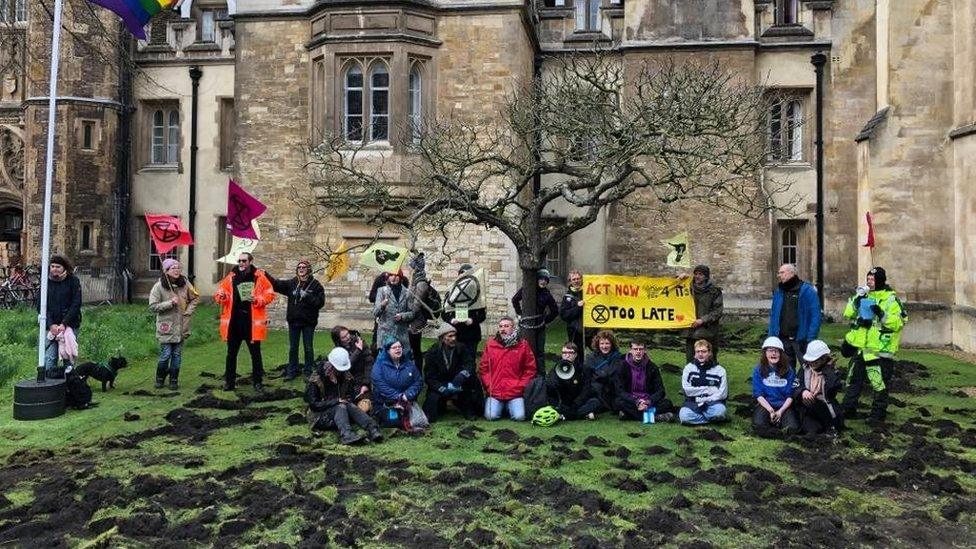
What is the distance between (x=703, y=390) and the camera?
8.70 meters

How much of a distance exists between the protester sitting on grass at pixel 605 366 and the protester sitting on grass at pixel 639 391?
89mm

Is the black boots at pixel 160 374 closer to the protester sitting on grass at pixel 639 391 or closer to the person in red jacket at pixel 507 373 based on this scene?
the person in red jacket at pixel 507 373

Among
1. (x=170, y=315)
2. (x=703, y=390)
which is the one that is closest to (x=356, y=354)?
(x=170, y=315)

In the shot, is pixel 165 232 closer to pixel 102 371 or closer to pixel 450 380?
pixel 102 371

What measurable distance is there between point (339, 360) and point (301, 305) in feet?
11.2

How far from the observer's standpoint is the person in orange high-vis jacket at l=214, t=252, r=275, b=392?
10469 millimetres

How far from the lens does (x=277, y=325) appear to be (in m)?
17.0

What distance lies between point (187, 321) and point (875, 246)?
1304 cm

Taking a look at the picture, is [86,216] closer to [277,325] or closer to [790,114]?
[277,325]

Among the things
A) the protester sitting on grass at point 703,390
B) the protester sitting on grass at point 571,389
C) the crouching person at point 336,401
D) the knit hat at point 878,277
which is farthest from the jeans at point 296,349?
the knit hat at point 878,277

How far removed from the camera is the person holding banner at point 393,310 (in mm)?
10148

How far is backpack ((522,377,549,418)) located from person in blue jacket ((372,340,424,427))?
131 cm

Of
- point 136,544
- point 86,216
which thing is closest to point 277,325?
point 86,216

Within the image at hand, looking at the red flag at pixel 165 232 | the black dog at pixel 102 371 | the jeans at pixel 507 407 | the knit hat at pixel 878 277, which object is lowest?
the jeans at pixel 507 407
